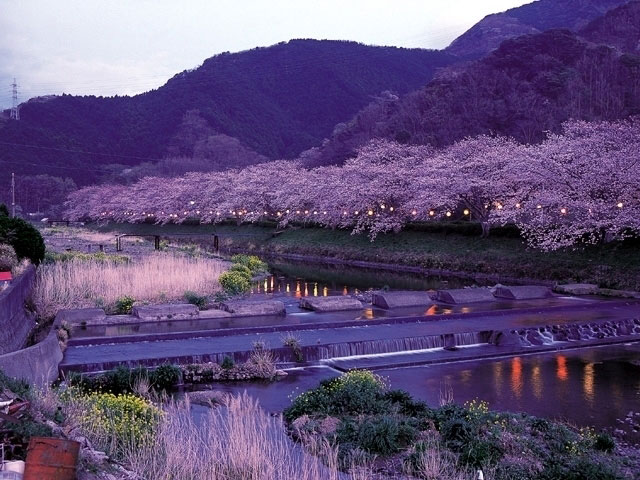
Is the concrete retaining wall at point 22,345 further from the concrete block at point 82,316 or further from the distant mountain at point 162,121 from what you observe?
the distant mountain at point 162,121

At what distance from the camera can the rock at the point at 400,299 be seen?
2662cm

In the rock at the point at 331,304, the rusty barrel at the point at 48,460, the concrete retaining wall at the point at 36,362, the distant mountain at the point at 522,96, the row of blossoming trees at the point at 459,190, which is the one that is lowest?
the rock at the point at 331,304

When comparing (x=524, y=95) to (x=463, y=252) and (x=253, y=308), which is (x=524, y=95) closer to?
(x=463, y=252)

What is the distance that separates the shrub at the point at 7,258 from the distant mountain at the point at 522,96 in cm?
6639

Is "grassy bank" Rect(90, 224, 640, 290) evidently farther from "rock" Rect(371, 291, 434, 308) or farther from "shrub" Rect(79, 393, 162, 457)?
"shrub" Rect(79, 393, 162, 457)

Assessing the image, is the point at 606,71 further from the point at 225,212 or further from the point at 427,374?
the point at 427,374

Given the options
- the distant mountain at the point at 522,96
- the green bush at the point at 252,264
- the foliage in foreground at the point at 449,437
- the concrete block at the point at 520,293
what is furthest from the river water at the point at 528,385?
the distant mountain at the point at 522,96

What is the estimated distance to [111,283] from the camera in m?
25.7

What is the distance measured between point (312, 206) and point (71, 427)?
204ft

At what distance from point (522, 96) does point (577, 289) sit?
240 feet

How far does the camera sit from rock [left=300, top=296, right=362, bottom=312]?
2584cm

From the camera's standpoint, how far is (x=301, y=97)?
652 feet

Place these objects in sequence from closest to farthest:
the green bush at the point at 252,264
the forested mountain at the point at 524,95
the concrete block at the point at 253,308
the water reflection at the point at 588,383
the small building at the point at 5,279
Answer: the water reflection at the point at 588,383 < the small building at the point at 5,279 < the concrete block at the point at 253,308 < the green bush at the point at 252,264 < the forested mountain at the point at 524,95

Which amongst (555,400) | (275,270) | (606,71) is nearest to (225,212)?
(275,270)
